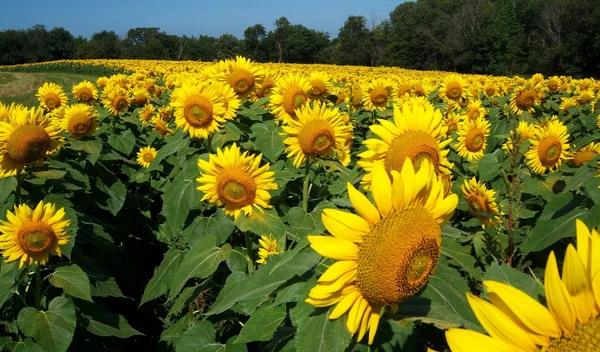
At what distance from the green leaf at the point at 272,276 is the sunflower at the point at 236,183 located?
84cm

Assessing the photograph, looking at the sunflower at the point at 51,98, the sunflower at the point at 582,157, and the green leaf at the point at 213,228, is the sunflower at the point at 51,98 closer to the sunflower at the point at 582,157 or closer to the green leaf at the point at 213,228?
the green leaf at the point at 213,228

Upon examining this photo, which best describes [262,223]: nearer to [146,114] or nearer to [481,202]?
[481,202]

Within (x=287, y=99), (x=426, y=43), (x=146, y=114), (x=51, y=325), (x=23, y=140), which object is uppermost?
(x=426, y=43)

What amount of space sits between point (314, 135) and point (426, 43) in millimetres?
56639

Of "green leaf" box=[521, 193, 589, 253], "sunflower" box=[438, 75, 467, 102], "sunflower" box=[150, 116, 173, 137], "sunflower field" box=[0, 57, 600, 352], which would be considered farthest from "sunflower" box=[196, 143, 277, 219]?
"sunflower" box=[438, 75, 467, 102]

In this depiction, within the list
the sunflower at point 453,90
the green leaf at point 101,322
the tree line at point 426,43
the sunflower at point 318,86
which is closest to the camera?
the green leaf at point 101,322

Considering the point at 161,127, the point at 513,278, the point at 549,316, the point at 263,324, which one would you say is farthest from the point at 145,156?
the point at 549,316

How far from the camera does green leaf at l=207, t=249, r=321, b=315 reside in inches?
53.8

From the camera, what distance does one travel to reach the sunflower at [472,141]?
4535 millimetres

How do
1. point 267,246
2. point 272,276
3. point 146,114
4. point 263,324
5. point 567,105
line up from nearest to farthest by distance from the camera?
1. point 272,276
2. point 263,324
3. point 267,246
4. point 146,114
5. point 567,105

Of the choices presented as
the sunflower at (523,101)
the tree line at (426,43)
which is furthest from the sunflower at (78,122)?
the tree line at (426,43)

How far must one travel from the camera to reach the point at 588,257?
73cm

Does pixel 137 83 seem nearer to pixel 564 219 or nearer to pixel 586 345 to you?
pixel 564 219

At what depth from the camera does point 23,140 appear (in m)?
3.07
